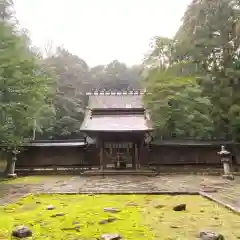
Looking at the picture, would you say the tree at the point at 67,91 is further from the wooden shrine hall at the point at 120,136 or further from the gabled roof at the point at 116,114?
the wooden shrine hall at the point at 120,136

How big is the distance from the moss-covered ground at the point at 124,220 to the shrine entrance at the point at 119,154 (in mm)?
13285

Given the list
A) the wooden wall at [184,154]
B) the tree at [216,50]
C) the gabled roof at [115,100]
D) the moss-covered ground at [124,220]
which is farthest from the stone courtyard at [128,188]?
the gabled roof at [115,100]

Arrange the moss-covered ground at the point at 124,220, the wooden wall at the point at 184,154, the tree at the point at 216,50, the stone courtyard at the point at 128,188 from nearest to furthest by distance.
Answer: the moss-covered ground at the point at 124,220 → the stone courtyard at the point at 128,188 → the wooden wall at the point at 184,154 → the tree at the point at 216,50

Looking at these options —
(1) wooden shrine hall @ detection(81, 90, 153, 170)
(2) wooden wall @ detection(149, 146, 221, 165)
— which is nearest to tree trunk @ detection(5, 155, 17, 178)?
(1) wooden shrine hall @ detection(81, 90, 153, 170)

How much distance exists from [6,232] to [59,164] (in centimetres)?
1745

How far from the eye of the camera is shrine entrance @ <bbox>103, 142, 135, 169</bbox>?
21641mm

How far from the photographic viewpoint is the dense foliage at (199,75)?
22031mm

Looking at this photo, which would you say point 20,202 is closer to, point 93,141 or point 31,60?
point 31,60

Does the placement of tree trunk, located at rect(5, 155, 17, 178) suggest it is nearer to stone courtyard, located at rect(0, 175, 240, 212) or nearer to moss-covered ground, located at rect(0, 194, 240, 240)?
stone courtyard, located at rect(0, 175, 240, 212)

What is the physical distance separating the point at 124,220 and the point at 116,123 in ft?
54.4

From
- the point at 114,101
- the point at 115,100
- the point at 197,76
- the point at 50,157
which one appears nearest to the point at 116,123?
the point at 50,157

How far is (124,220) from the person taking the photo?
573 cm

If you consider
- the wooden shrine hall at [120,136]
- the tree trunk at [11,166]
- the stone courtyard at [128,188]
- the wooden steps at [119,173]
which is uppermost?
the wooden shrine hall at [120,136]

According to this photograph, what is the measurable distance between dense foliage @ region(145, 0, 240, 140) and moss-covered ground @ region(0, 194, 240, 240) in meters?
14.3
